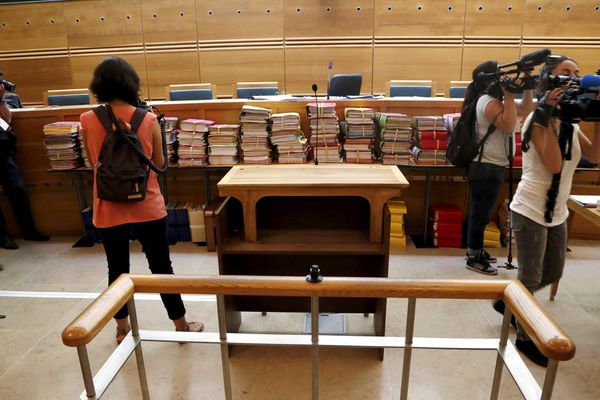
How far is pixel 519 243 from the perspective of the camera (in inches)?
78.6

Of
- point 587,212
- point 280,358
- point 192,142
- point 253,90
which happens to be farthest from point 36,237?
point 587,212

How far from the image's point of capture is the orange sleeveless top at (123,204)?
185 cm

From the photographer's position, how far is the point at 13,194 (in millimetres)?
3744

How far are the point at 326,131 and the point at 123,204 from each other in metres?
1.76

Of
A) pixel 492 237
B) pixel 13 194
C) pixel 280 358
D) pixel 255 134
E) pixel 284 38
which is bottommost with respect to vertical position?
pixel 280 358

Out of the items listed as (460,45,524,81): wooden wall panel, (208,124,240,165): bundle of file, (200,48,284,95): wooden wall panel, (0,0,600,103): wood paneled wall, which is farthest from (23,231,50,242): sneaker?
(460,45,524,81): wooden wall panel

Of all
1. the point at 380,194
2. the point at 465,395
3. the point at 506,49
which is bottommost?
the point at 465,395

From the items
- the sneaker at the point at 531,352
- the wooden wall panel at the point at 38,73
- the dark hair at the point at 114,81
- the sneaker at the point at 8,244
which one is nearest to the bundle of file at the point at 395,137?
the sneaker at the point at 531,352

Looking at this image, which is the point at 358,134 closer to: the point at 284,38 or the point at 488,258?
the point at 488,258

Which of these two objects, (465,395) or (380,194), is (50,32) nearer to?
(380,194)

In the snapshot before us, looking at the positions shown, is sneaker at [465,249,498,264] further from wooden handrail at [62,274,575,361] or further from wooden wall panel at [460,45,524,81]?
wooden wall panel at [460,45,524,81]

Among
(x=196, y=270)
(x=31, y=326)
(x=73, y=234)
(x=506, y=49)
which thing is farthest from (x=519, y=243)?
(x=506, y=49)

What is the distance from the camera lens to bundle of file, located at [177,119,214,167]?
3432mm

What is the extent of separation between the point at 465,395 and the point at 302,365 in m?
0.82
